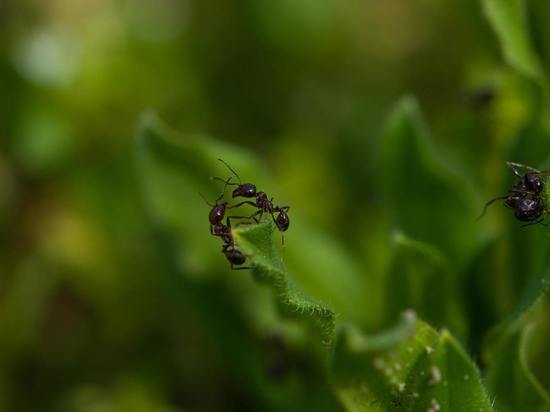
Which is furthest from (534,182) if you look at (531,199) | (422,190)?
(422,190)

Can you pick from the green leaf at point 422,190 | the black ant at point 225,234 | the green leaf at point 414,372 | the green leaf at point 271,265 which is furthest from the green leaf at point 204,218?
the green leaf at point 271,265

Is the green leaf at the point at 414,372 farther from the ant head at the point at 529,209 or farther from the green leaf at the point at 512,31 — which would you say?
the green leaf at the point at 512,31

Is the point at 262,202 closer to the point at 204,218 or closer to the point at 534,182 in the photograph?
the point at 204,218

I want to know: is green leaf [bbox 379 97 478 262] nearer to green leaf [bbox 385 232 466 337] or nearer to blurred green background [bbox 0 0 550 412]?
blurred green background [bbox 0 0 550 412]

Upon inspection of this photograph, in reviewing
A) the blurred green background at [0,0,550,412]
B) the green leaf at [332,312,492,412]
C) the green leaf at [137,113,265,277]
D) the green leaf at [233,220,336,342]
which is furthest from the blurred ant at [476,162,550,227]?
the green leaf at [137,113,265,277]

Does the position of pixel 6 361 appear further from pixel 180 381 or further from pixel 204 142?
pixel 204 142

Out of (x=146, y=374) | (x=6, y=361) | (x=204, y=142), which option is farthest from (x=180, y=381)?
(x=204, y=142)
